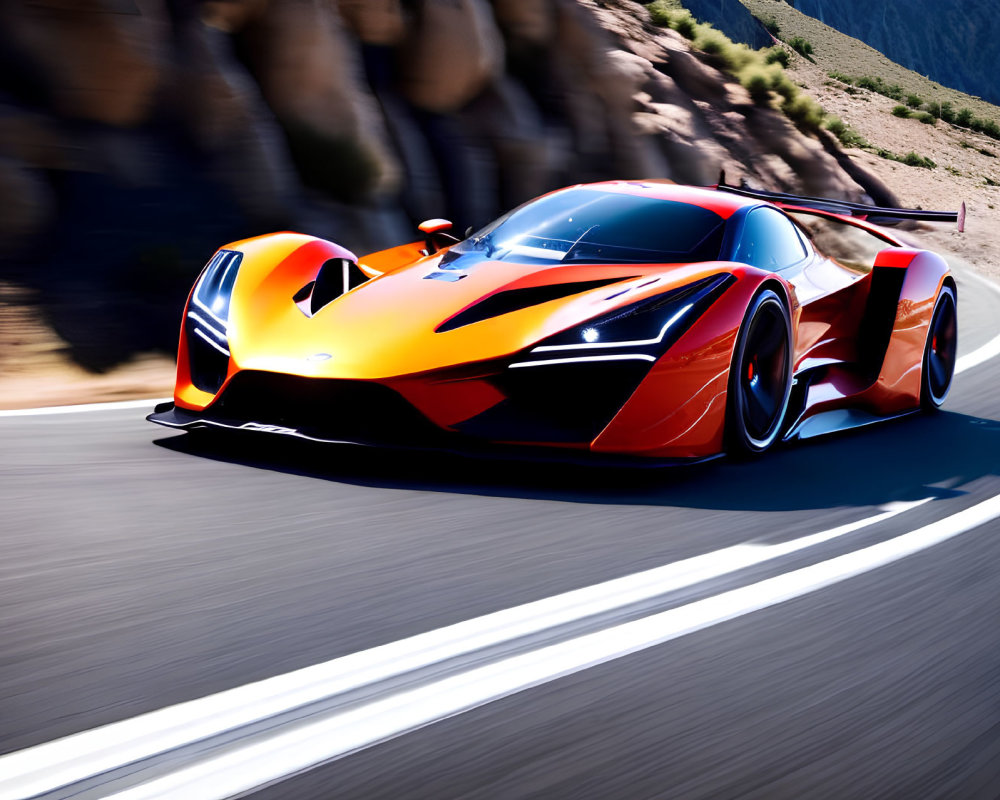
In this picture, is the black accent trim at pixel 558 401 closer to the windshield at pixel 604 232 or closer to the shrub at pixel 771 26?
the windshield at pixel 604 232

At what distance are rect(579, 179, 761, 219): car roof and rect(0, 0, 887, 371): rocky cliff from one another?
3.33 m

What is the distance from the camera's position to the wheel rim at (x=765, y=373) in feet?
14.7

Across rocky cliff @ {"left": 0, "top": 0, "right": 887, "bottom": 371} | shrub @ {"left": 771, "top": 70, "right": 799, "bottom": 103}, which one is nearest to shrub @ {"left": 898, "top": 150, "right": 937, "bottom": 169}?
shrub @ {"left": 771, "top": 70, "right": 799, "bottom": 103}

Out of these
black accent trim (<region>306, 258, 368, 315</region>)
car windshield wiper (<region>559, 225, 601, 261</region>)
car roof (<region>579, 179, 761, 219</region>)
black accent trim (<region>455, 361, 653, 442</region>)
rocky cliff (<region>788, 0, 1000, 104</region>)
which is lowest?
rocky cliff (<region>788, 0, 1000, 104</region>)

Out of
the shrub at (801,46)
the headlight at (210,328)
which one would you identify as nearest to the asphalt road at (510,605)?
the headlight at (210,328)

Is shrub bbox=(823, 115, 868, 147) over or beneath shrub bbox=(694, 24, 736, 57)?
beneath

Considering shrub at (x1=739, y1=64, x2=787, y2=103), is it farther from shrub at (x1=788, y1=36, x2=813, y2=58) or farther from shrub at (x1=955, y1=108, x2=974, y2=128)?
shrub at (x1=788, y1=36, x2=813, y2=58)

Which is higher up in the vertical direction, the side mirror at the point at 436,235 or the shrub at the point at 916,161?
the side mirror at the point at 436,235

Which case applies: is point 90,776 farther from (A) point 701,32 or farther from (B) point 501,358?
(A) point 701,32

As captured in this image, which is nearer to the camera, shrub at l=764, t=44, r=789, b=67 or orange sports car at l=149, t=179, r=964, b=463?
orange sports car at l=149, t=179, r=964, b=463

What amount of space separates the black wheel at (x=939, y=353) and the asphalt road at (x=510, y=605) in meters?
1.70

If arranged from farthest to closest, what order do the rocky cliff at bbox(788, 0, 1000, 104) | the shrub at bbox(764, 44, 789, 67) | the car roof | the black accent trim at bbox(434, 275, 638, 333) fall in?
the rocky cliff at bbox(788, 0, 1000, 104)
the shrub at bbox(764, 44, 789, 67)
the car roof
the black accent trim at bbox(434, 275, 638, 333)

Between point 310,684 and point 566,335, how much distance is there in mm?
1941

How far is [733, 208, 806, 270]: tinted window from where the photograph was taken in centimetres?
495
